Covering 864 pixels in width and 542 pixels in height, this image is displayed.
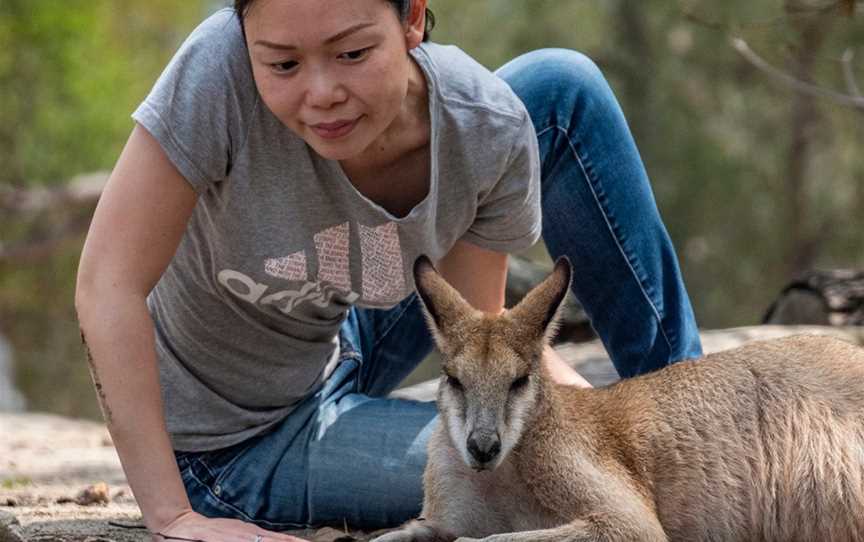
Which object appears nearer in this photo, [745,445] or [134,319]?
[134,319]

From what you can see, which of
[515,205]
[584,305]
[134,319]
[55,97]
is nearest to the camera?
[134,319]

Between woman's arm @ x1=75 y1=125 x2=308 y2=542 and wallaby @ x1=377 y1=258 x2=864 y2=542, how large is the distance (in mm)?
491

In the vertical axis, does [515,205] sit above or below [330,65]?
below

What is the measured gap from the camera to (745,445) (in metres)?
3.11

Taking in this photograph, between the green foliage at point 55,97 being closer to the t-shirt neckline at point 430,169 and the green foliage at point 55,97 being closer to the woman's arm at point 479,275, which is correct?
the woman's arm at point 479,275

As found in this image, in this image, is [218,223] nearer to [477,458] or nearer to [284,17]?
[284,17]

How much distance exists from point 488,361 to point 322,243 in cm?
61

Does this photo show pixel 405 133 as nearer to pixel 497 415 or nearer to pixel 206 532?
pixel 497 415

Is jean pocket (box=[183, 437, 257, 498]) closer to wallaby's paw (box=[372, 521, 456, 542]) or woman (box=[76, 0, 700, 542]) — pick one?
woman (box=[76, 0, 700, 542])

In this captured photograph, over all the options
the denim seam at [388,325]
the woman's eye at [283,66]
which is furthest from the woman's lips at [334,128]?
the denim seam at [388,325]

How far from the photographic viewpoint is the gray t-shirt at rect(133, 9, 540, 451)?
3049 millimetres

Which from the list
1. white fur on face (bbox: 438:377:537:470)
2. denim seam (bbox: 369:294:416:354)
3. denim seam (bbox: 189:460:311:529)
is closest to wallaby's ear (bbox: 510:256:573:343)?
white fur on face (bbox: 438:377:537:470)

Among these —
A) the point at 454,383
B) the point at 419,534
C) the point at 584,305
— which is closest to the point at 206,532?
the point at 419,534

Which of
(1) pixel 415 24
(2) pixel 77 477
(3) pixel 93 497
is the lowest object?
(2) pixel 77 477
